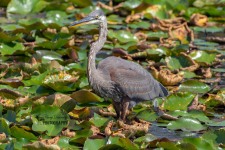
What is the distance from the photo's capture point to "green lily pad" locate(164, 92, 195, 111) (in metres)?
7.16

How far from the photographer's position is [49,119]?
6.31 metres

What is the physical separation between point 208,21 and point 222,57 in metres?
1.87

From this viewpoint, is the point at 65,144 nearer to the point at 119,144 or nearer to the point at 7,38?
the point at 119,144

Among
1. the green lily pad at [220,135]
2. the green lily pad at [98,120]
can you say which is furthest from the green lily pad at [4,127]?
the green lily pad at [220,135]

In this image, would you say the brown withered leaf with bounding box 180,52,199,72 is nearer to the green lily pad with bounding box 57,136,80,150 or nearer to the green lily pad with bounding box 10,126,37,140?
the green lily pad with bounding box 57,136,80,150

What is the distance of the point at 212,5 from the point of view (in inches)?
A: 460

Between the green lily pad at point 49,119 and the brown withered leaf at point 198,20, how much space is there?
4.99 meters

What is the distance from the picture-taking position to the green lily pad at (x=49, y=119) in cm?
618

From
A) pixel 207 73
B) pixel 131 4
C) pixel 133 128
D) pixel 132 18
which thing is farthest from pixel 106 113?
pixel 131 4

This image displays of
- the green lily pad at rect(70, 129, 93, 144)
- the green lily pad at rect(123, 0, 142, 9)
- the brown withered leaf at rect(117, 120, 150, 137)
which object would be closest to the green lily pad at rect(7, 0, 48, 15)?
the green lily pad at rect(123, 0, 142, 9)

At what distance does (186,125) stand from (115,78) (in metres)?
0.85

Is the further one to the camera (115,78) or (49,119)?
(115,78)

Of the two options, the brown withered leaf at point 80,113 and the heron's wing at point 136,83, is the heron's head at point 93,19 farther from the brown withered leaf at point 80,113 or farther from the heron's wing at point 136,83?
the brown withered leaf at point 80,113

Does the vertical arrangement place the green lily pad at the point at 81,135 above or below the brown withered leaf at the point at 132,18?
above
